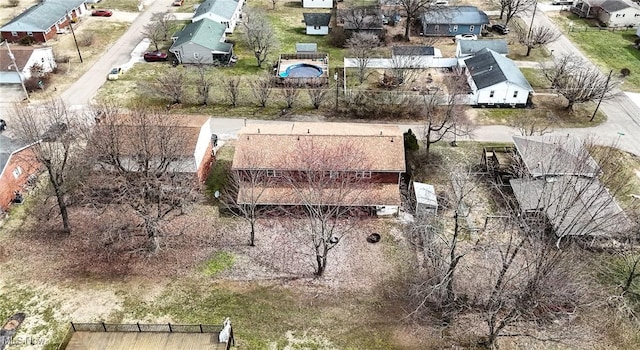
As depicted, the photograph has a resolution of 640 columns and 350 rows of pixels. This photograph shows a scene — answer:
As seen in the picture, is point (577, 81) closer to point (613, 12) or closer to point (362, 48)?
point (362, 48)

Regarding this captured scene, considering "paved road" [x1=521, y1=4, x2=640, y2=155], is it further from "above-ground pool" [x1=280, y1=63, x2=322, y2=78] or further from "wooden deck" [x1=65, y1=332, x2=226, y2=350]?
"wooden deck" [x1=65, y1=332, x2=226, y2=350]

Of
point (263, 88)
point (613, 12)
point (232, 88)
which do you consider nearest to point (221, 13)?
point (232, 88)

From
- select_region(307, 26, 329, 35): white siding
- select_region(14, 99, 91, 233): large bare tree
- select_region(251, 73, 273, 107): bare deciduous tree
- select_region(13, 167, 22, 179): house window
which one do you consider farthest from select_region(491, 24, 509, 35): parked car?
select_region(13, 167, 22, 179): house window

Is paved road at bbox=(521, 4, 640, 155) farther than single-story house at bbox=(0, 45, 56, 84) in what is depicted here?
No

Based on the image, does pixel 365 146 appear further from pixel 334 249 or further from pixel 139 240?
pixel 139 240

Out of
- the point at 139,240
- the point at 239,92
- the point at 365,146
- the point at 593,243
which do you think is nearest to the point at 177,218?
the point at 139,240
